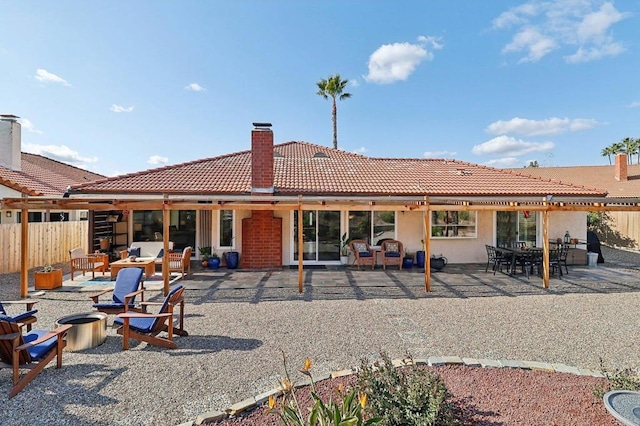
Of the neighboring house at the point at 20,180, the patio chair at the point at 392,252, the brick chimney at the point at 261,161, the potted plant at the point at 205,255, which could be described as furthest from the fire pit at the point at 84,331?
the neighboring house at the point at 20,180

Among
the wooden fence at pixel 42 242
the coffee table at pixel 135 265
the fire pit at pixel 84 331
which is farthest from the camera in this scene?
the wooden fence at pixel 42 242

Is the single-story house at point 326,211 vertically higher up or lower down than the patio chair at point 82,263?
higher up

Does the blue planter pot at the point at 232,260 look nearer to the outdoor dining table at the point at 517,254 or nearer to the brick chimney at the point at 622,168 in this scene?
the outdoor dining table at the point at 517,254

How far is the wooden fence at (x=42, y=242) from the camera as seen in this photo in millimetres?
12999

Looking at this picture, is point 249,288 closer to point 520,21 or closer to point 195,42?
point 195,42

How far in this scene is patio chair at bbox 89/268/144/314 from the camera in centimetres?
701

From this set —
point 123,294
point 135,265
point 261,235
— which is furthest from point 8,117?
point 123,294

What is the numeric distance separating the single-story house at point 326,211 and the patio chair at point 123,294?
16.3ft

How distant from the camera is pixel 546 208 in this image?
33.4 ft

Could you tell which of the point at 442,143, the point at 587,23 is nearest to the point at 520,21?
the point at 587,23

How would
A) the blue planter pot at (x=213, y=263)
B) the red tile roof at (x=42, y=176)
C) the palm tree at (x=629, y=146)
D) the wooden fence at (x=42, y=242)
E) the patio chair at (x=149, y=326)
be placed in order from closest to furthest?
1. the patio chair at (x=149, y=326)
2. the wooden fence at (x=42, y=242)
3. the blue planter pot at (x=213, y=263)
4. the red tile roof at (x=42, y=176)
5. the palm tree at (x=629, y=146)

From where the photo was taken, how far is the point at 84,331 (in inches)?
229

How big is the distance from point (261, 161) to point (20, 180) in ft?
46.7

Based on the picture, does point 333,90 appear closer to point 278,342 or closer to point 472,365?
point 278,342
